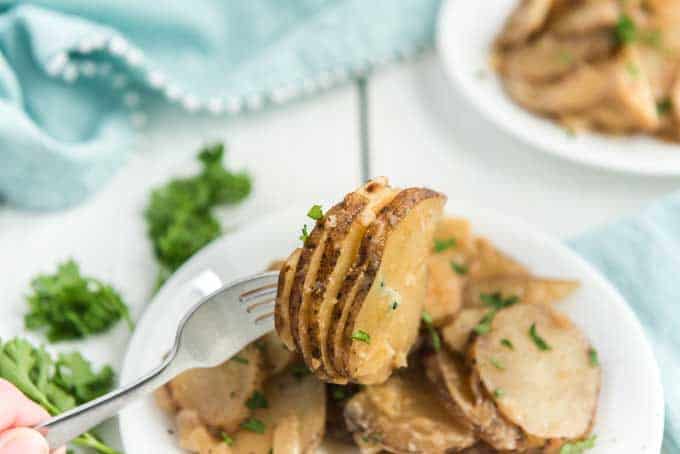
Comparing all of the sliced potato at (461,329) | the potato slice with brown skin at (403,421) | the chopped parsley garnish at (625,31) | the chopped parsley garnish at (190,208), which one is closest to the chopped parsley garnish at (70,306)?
the chopped parsley garnish at (190,208)

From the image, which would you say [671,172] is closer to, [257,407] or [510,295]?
[510,295]

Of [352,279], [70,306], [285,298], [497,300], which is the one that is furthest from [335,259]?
[70,306]

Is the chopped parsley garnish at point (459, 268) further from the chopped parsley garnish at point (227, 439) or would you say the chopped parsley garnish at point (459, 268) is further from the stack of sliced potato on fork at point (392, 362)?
the chopped parsley garnish at point (227, 439)

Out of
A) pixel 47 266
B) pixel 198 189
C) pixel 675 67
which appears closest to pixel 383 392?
pixel 198 189

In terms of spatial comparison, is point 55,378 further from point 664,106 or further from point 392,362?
point 664,106

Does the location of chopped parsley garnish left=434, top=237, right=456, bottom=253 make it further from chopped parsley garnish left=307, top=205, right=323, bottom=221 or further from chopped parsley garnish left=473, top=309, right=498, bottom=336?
chopped parsley garnish left=307, top=205, right=323, bottom=221
